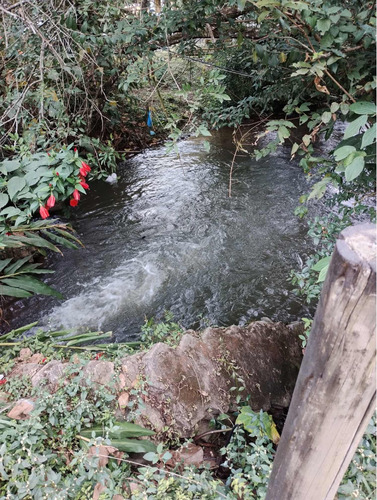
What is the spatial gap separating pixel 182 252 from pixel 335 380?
348 centimetres

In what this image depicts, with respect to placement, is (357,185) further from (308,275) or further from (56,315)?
(56,315)

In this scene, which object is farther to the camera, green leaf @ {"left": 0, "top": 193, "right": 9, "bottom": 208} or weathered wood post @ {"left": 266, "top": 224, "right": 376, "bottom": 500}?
green leaf @ {"left": 0, "top": 193, "right": 9, "bottom": 208}

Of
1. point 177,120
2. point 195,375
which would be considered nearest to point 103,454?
point 195,375

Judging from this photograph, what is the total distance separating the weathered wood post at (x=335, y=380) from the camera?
27.6 inches

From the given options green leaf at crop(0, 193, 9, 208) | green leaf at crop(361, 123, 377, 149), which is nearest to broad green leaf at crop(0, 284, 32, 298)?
green leaf at crop(0, 193, 9, 208)

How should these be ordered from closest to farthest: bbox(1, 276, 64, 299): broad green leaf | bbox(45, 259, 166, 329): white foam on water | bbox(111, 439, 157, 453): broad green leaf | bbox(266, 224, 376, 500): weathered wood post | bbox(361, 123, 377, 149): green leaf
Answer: bbox(266, 224, 376, 500): weathered wood post → bbox(361, 123, 377, 149): green leaf → bbox(111, 439, 157, 453): broad green leaf → bbox(1, 276, 64, 299): broad green leaf → bbox(45, 259, 166, 329): white foam on water

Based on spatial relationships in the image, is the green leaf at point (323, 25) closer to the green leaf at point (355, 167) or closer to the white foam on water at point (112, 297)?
the green leaf at point (355, 167)

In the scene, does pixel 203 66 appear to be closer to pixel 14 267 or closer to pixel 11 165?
pixel 11 165

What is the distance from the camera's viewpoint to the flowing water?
3.45 meters

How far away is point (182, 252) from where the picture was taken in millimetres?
4246

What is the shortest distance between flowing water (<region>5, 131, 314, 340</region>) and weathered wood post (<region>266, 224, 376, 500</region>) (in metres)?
2.36

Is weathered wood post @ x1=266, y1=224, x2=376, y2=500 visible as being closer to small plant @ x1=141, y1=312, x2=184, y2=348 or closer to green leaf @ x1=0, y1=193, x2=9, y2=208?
small plant @ x1=141, y1=312, x2=184, y2=348

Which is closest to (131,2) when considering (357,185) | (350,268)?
(357,185)

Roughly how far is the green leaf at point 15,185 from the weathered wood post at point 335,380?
304cm
